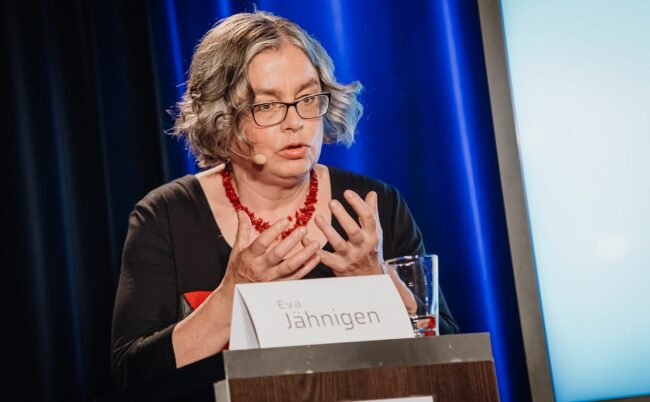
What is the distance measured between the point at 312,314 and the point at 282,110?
937 millimetres

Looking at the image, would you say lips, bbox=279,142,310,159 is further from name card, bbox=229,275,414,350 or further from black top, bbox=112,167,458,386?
name card, bbox=229,275,414,350

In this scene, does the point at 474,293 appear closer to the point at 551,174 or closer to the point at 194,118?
the point at 551,174

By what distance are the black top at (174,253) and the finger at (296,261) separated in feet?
1.17

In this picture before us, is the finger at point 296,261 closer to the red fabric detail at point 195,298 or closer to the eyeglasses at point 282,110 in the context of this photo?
the red fabric detail at point 195,298

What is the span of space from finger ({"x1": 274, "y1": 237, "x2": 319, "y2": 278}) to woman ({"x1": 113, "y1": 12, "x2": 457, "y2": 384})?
366 millimetres

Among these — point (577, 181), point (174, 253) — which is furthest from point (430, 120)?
point (174, 253)

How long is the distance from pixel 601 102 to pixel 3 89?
1663mm

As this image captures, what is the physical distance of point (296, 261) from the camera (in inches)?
52.7

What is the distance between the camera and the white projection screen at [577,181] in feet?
A: 6.66

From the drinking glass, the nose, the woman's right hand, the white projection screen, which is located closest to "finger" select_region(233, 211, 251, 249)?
the woman's right hand

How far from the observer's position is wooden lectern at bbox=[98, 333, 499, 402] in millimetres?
917

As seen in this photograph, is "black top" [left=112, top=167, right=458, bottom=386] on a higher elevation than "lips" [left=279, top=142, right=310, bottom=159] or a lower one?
lower

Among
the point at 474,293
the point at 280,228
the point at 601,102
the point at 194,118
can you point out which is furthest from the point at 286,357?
the point at 474,293

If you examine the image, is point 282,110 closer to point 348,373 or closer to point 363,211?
point 363,211
